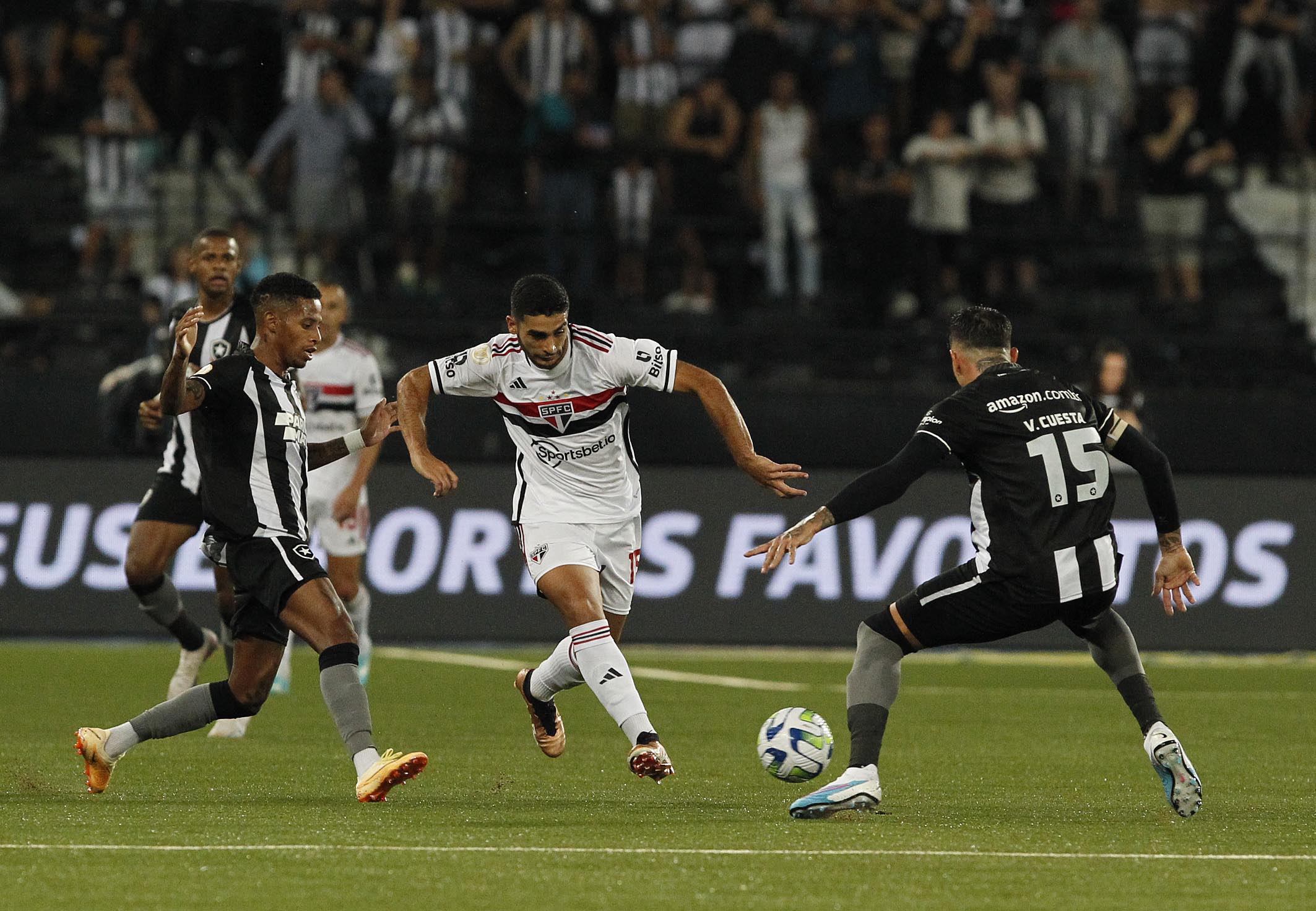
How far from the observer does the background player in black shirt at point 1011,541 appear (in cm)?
717

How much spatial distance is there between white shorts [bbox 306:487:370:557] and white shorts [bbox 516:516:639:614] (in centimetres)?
322

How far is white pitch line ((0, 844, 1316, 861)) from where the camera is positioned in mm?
6230

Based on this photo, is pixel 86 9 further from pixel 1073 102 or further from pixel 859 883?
pixel 859 883

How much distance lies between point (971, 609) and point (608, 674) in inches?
56.8

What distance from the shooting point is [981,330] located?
7492 millimetres

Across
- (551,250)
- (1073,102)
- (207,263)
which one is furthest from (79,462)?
(1073,102)

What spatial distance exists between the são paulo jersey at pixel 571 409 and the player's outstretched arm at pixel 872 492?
1.29 meters

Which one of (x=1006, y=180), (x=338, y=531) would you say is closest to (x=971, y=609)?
(x=338, y=531)

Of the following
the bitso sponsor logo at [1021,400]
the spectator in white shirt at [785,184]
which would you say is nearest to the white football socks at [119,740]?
the bitso sponsor logo at [1021,400]

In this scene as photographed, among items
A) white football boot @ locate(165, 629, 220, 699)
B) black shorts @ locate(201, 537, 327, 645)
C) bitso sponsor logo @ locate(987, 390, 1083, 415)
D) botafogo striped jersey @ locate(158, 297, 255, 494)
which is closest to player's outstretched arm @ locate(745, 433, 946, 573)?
bitso sponsor logo @ locate(987, 390, 1083, 415)

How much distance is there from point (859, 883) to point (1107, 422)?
7.97ft

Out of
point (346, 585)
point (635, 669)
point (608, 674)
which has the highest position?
point (608, 674)

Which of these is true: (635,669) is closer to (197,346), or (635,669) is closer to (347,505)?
(347,505)

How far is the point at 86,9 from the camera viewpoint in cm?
1883
